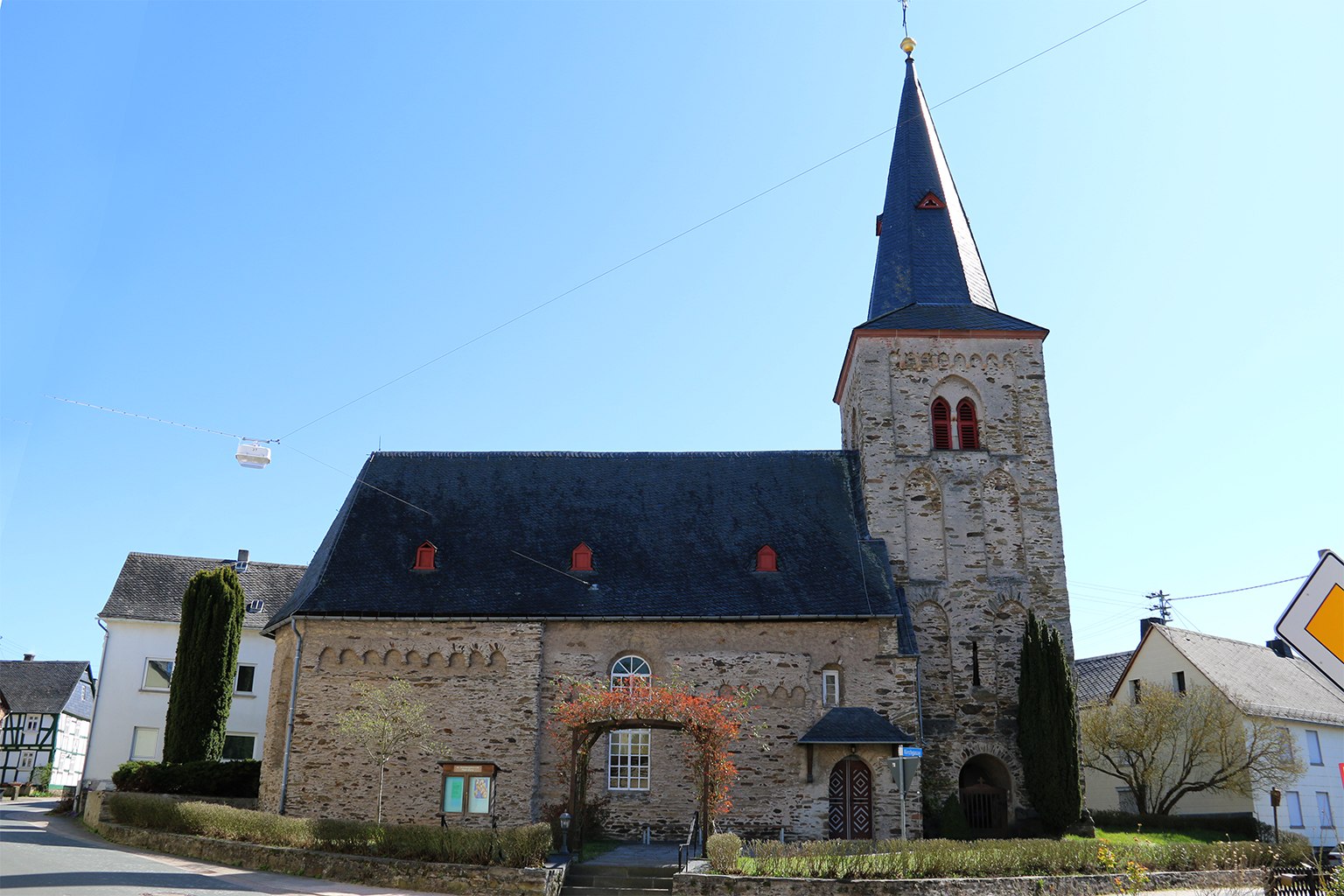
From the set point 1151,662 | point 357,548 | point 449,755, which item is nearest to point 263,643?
point 357,548

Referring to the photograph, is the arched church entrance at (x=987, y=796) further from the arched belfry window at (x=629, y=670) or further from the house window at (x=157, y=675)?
the house window at (x=157, y=675)

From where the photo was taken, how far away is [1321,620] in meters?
5.04

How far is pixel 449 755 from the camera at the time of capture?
23344 millimetres

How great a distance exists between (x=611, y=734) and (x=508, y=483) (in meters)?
7.91

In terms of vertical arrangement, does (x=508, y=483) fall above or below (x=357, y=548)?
above

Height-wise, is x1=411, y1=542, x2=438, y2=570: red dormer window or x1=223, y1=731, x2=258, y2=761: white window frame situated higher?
x1=411, y1=542, x2=438, y2=570: red dormer window

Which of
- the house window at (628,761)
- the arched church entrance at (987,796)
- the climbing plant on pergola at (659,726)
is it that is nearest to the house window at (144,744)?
the house window at (628,761)

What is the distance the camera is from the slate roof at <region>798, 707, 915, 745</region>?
22031mm

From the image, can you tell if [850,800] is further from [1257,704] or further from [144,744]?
[144,744]

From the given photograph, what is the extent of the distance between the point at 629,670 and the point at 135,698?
20.9 m

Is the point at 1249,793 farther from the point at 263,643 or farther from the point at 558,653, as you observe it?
the point at 263,643

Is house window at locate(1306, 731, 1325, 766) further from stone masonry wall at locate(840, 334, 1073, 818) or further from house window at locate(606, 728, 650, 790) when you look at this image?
house window at locate(606, 728, 650, 790)

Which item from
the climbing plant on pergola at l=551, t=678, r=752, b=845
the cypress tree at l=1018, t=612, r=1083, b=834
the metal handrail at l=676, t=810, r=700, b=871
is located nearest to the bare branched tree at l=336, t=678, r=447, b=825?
the climbing plant on pergola at l=551, t=678, r=752, b=845

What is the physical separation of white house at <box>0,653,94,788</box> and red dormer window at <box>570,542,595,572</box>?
37784 mm
